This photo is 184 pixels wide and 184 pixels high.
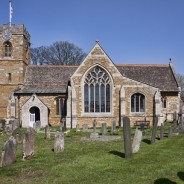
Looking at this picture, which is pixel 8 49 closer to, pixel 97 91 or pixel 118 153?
pixel 97 91

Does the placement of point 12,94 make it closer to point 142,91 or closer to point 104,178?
point 142,91

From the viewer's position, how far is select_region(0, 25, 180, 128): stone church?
32.5m

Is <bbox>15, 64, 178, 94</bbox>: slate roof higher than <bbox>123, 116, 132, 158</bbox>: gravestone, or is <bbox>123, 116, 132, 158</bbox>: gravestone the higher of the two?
<bbox>15, 64, 178, 94</bbox>: slate roof

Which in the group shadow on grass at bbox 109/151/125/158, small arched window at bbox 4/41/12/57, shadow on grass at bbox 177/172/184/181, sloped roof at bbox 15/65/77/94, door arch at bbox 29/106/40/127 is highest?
small arched window at bbox 4/41/12/57

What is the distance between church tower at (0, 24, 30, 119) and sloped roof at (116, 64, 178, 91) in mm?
11188

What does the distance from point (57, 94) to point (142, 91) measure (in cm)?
901

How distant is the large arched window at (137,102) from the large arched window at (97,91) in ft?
8.08

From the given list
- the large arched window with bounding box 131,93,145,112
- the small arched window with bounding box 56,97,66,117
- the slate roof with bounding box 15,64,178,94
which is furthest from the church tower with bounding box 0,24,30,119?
the large arched window with bounding box 131,93,145,112

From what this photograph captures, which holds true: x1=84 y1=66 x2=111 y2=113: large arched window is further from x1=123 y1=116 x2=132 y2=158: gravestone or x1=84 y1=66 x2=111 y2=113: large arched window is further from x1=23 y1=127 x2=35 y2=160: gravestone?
x1=123 y1=116 x2=132 y2=158: gravestone

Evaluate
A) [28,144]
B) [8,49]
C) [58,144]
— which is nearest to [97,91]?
[8,49]

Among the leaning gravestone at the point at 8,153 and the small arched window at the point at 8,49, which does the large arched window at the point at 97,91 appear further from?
the leaning gravestone at the point at 8,153

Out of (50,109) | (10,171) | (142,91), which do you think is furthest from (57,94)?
(10,171)

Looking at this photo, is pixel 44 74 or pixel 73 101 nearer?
pixel 73 101

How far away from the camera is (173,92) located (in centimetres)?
3672
